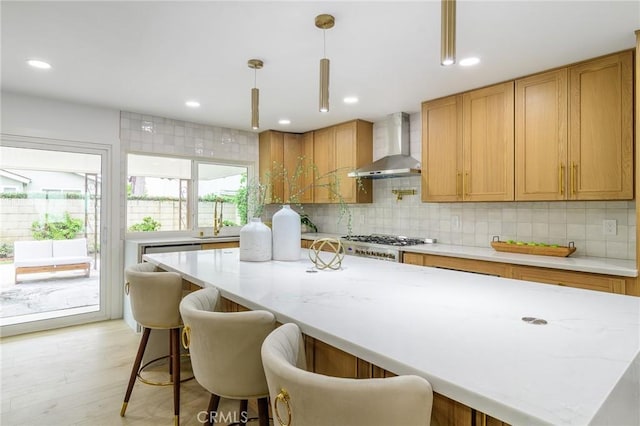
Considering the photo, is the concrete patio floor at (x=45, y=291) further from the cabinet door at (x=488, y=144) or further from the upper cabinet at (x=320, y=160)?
the cabinet door at (x=488, y=144)

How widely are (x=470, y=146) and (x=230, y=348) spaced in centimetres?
284

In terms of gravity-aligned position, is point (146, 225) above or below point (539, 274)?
above

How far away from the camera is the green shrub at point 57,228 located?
364cm

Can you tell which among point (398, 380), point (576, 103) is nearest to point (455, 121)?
point (576, 103)

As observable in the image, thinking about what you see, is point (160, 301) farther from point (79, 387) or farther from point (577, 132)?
point (577, 132)

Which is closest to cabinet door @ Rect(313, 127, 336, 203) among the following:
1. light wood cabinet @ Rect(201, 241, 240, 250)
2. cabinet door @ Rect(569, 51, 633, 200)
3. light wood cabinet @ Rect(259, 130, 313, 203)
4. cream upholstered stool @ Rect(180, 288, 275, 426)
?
light wood cabinet @ Rect(259, 130, 313, 203)

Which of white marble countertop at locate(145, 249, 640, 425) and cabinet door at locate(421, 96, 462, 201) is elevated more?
cabinet door at locate(421, 96, 462, 201)

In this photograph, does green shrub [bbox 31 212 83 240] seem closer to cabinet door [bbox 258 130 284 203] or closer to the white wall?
the white wall

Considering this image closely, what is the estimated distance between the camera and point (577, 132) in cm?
257

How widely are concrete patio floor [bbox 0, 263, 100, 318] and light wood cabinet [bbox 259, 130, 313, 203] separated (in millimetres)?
2316

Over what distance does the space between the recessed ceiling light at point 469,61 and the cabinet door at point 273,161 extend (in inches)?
109

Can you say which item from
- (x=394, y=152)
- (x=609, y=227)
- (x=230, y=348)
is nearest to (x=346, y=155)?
(x=394, y=152)

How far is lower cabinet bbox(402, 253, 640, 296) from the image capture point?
2.21 m

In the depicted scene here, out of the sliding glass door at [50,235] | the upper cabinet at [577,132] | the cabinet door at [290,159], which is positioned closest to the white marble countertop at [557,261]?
the upper cabinet at [577,132]
